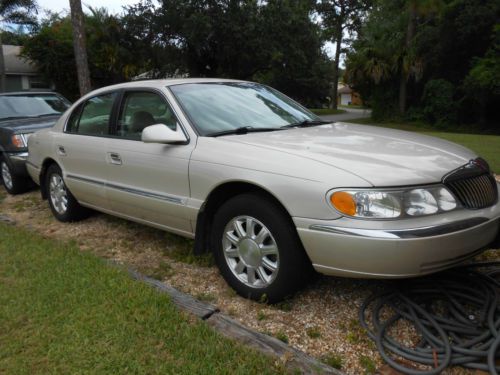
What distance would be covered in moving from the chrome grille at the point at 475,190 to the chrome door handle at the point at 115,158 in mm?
2678

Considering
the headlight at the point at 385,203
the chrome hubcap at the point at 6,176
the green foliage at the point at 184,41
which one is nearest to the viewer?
the headlight at the point at 385,203

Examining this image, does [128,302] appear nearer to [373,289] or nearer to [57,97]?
[373,289]

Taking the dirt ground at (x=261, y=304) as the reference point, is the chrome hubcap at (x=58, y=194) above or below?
above

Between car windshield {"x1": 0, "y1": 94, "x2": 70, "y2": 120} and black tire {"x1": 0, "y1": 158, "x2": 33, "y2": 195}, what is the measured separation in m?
0.98

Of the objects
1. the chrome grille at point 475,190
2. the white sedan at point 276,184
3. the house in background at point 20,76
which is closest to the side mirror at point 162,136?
the white sedan at point 276,184

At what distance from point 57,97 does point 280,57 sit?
19.2m

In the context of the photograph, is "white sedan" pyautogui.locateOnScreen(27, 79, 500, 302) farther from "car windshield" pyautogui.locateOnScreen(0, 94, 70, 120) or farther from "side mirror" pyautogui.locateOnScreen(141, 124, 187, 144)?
"car windshield" pyautogui.locateOnScreen(0, 94, 70, 120)

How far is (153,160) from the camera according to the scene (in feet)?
12.4

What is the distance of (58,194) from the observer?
17.6 feet

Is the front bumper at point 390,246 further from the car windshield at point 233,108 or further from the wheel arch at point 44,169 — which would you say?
the wheel arch at point 44,169

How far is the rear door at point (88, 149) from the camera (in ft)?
14.6

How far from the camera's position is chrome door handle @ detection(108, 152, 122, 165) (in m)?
4.15

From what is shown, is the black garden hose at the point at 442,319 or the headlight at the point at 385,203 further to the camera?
the headlight at the point at 385,203

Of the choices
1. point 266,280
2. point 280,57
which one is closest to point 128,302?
point 266,280
